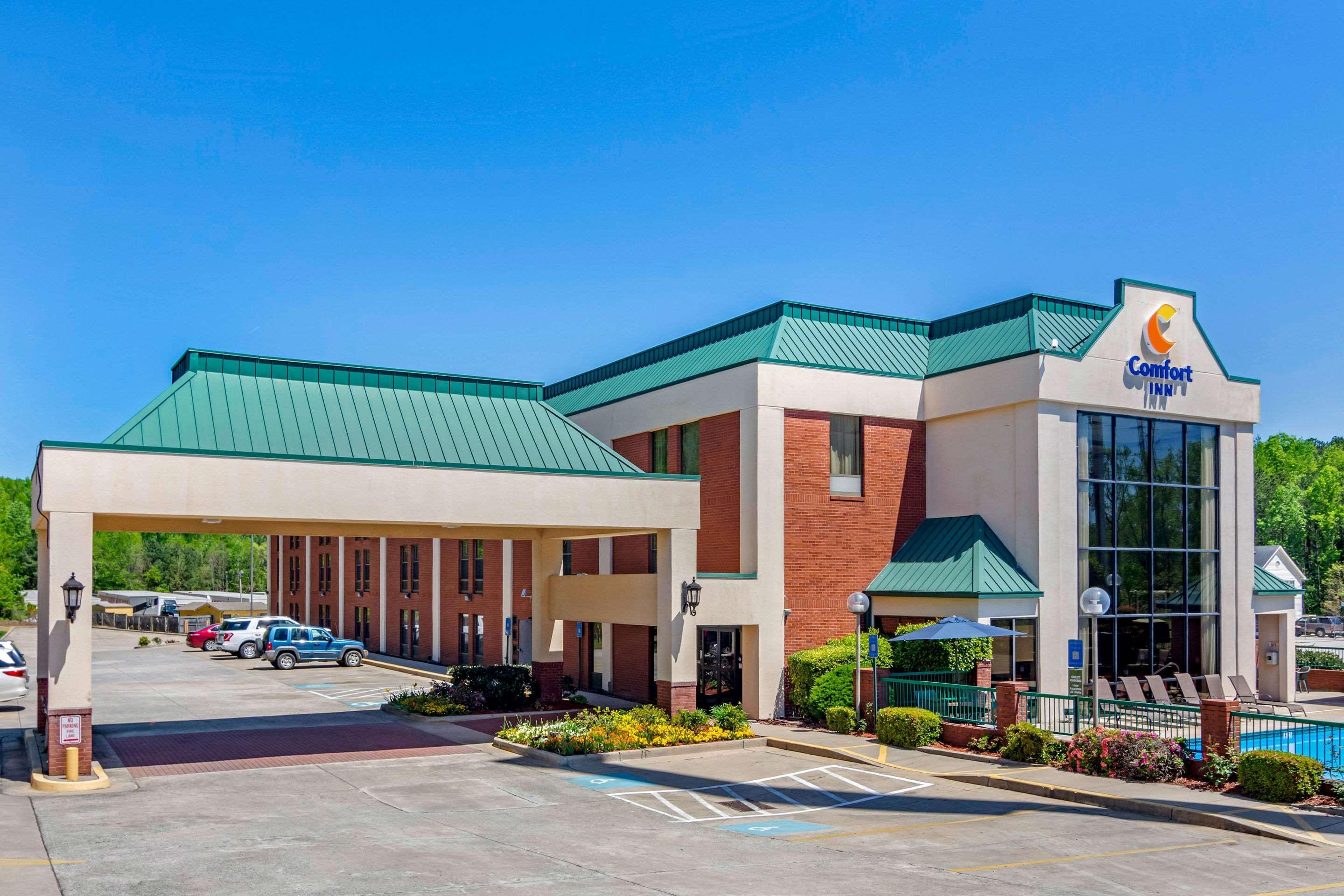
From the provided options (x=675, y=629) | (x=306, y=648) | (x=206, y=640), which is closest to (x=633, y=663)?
(x=675, y=629)

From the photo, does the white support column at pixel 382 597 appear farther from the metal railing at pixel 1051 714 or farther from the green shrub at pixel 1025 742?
the green shrub at pixel 1025 742

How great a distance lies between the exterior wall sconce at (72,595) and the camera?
19.0 meters

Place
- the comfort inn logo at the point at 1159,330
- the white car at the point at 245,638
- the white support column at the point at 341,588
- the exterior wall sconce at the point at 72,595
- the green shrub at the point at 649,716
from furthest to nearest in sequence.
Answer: the white support column at the point at 341,588, the white car at the point at 245,638, the comfort inn logo at the point at 1159,330, the green shrub at the point at 649,716, the exterior wall sconce at the point at 72,595

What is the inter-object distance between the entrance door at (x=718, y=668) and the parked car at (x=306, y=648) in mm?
22957

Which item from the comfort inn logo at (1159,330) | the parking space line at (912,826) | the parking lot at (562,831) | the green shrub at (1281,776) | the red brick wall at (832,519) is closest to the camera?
the parking lot at (562,831)

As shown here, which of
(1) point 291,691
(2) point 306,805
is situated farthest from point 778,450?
(1) point 291,691

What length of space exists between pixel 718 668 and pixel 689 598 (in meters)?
4.25

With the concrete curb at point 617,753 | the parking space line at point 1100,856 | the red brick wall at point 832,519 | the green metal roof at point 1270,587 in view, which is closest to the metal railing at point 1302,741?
the parking space line at point 1100,856

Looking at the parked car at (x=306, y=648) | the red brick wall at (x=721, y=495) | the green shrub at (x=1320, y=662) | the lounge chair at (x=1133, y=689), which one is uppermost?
the red brick wall at (x=721, y=495)

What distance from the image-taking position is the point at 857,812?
57.2 ft

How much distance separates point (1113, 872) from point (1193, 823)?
12.8ft

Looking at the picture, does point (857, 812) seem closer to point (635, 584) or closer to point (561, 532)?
point (635, 584)

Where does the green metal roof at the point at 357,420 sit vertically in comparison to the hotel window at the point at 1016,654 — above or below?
above

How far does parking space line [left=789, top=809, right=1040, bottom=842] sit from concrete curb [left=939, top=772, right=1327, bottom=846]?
40.8 inches
